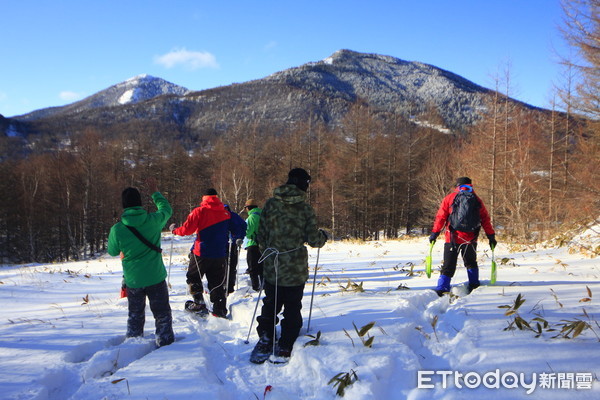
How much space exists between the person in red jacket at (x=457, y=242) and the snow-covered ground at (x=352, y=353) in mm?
286

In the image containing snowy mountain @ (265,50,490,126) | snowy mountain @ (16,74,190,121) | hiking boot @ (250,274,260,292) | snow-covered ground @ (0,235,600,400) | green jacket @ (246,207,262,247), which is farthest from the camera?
snowy mountain @ (16,74,190,121)

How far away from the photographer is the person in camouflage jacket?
3480 millimetres

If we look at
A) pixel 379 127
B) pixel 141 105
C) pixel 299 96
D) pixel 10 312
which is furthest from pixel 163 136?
pixel 10 312

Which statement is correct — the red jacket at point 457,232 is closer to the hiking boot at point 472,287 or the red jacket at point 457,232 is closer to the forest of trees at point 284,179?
the hiking boot at point 472,287

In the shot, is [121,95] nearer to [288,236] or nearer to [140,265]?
[140,265]

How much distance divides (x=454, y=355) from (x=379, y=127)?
32213 millimetres

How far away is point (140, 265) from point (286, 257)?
1.85 meters

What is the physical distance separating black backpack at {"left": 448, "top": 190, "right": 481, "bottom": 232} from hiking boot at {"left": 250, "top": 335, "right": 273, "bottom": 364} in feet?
11.6

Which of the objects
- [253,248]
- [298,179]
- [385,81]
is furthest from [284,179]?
[385,81]

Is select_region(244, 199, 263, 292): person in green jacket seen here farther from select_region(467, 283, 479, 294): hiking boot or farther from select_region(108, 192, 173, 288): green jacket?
select_region(467, 283, 479, 294): hiking boot

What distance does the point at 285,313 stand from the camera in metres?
3.58

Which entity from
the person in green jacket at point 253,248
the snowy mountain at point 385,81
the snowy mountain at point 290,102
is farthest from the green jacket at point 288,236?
the snowy mountain at point 385,81

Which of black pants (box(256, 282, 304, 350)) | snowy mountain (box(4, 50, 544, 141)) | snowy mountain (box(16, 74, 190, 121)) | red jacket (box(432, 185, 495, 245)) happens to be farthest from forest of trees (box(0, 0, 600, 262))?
snowy mountain (box(16, 74, 190, 121))

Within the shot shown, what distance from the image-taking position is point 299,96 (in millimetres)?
114438
